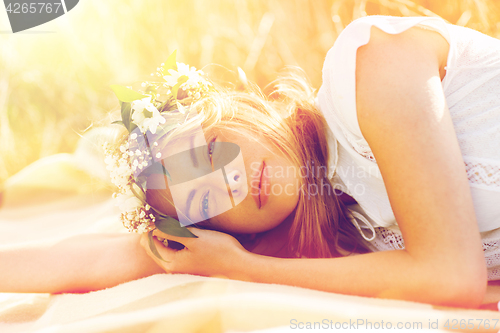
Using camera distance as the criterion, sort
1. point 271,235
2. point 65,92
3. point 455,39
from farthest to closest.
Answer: point 65,92 < point 271,235 < point 455,39

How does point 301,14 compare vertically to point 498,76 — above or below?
above

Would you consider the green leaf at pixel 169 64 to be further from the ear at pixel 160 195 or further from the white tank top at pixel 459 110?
the white tank top at pixel 459 110

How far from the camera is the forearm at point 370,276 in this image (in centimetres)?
71

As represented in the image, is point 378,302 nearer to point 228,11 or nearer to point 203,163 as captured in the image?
point 203,163

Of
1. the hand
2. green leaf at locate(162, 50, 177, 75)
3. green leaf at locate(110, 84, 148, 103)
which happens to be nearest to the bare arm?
the hand

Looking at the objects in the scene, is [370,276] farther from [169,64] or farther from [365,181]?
[169,64]

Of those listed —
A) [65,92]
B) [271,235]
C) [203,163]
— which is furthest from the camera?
[65,92]

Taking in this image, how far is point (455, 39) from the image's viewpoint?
87 cm

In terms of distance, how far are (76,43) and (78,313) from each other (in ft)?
5.17

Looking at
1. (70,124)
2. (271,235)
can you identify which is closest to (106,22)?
(70,124)

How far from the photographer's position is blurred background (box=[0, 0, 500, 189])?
1.77 m

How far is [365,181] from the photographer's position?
3.45 feet

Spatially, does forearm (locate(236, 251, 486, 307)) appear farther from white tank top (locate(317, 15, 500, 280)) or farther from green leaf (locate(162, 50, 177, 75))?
green leaf (locate(162, 50, 177, 75))

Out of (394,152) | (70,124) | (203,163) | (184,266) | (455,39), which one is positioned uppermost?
(70,124)
